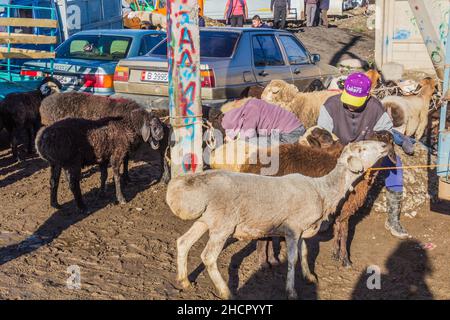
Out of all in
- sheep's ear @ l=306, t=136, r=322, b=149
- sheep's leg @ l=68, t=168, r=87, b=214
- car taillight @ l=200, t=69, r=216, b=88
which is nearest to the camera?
sheep's ear @ l=306, t=136, r=322, b=149

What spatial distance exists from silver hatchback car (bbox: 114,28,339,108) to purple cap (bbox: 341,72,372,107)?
12.1 feet

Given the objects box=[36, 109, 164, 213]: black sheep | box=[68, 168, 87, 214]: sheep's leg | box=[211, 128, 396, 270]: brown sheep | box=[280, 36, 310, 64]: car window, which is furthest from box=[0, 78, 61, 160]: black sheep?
box=[211, 128, 396, 270]: brown sheep

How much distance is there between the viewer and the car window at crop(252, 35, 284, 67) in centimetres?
1048

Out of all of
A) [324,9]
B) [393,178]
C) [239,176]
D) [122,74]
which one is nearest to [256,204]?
[239,176]

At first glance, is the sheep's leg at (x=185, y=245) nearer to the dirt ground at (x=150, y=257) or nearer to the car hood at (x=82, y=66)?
the dirt ground at (x=150, y=257)

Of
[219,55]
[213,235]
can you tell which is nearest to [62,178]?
[219,55]

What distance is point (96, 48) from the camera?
11.4m

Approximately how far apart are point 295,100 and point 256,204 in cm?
448

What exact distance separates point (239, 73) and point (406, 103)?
10.2 feet

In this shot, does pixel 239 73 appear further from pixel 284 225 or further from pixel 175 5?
pixel 284 225

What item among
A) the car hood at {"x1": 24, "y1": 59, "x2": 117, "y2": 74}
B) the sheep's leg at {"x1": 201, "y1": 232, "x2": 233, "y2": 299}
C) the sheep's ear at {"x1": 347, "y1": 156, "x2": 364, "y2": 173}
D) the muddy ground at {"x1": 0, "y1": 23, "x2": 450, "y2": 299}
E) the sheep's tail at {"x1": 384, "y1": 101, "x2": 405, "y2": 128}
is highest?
the car hood at {"x1": 24, "y1": 59, "x2": 117, "y2": 74}

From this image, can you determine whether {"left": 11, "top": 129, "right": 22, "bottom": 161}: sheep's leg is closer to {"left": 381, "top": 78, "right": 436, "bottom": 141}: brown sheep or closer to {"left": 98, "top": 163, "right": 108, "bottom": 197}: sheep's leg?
{"left": 98, "top": 163, "right": 108, "bottom": 197}: sheep's leg

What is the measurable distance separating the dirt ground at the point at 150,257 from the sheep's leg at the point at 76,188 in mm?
133

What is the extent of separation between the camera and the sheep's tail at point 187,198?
4.84m
